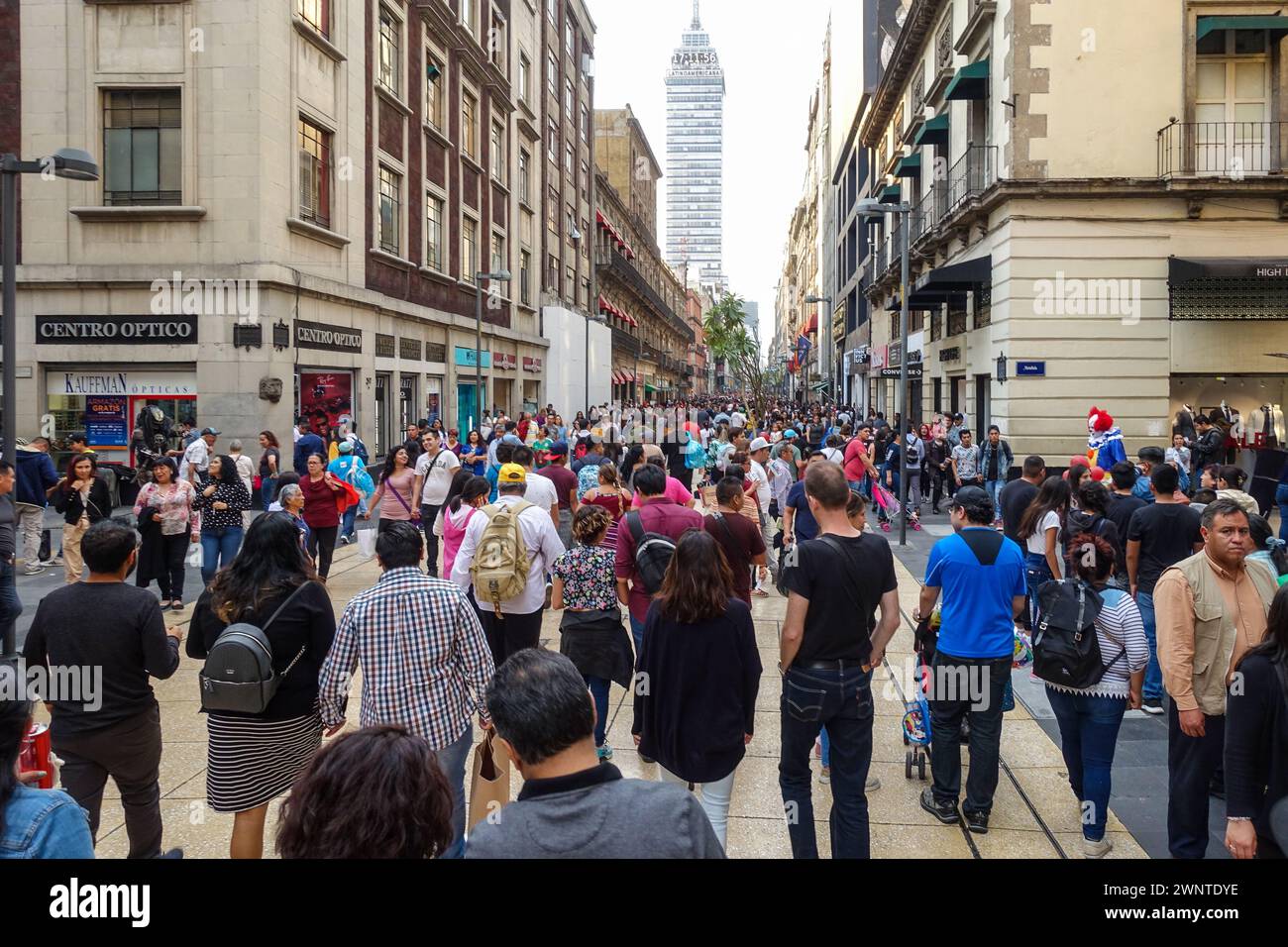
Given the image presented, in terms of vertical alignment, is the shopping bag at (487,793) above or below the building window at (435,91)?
below

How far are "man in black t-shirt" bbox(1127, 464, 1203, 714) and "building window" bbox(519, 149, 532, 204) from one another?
36563mm

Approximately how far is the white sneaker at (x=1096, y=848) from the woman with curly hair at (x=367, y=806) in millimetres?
4068

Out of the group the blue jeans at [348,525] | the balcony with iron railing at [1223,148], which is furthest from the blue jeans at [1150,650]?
the balcony with iron railing at [1223,148]

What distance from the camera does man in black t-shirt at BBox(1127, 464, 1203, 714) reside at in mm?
7039

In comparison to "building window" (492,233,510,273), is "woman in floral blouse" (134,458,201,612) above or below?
below

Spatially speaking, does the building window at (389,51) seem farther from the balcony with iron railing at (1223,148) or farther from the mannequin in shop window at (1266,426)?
the mannequin in shop window at (1266,426)

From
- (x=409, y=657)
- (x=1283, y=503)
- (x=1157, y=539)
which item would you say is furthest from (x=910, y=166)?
(x=409, y=657)

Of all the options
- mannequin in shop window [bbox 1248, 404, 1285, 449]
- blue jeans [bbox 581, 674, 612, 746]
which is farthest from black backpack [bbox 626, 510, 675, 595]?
mannequin in shop window [bbox 1248, 404, 1285, 449]

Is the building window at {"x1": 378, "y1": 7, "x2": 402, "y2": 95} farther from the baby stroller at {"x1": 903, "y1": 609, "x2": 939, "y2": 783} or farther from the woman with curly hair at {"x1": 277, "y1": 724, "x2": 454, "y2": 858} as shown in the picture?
the woman with curly hair at {"x1": 277, "y1": 724, "x2": 454, "y2": 858}

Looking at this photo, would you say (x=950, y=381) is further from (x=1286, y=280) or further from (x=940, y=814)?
(x=940, y=814)

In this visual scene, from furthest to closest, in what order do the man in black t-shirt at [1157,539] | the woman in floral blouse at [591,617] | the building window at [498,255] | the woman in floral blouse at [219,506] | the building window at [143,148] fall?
the building window at [498,255], the building window at [143,148], the woman in floral blouse at [219,506], the man in black t-shirt at [1157,539], the woman in floral blouse at [591,617]

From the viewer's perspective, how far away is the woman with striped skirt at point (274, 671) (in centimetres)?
429

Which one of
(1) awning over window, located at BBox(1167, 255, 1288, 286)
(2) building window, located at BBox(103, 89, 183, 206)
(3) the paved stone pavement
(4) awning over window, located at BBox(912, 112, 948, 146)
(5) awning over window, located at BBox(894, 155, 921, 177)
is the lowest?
(3) the paved stone pavement
